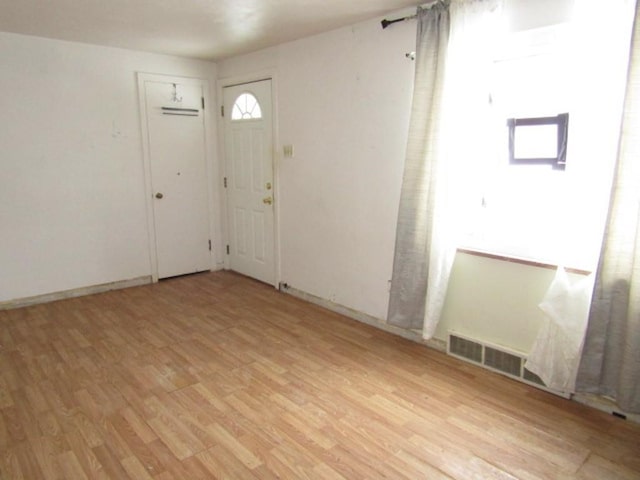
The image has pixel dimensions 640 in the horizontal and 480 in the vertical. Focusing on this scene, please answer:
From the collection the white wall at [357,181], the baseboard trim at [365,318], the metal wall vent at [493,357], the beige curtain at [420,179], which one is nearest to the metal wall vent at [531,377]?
the metal wall vent at [493,357]

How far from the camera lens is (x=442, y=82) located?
2.76 meters

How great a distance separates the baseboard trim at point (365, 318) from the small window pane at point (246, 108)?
6.01 feet

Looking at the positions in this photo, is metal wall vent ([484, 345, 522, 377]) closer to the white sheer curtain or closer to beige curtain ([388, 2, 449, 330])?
the white sheer curtain

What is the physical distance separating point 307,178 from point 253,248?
1.24 m

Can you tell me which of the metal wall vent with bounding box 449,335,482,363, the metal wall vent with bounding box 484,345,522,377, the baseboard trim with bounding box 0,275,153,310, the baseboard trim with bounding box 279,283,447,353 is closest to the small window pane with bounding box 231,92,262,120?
the baseboard trim with bounding box 279,283,447,353

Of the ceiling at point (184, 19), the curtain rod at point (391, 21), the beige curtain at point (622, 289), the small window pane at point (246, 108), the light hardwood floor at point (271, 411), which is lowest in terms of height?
the light hardwood floor at point (271, 411)

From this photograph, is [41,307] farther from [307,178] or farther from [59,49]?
[307,178]

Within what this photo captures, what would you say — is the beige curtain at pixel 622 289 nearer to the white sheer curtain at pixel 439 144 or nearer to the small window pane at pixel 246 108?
the white sheer curtain at pixel 439 144

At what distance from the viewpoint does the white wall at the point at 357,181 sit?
277cm

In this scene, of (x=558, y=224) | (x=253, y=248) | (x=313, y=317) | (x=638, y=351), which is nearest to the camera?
(x=638, y=351)

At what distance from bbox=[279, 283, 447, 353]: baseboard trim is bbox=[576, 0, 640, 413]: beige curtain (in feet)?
3.40

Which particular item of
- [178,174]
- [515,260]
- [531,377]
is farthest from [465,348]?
[178,174]

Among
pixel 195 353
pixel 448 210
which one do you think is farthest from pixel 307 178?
pixel 195 353

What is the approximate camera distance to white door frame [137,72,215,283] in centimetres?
443
